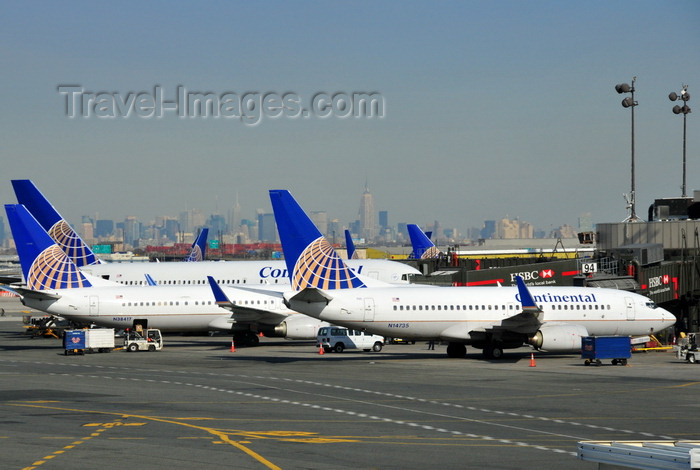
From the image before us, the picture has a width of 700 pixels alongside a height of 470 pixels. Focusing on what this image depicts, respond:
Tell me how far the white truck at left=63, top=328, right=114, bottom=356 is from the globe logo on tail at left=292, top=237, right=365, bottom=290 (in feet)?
53.3

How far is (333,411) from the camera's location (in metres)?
30.8

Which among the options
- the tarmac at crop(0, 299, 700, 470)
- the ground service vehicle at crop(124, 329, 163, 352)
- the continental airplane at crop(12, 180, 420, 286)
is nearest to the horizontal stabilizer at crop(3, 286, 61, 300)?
the ground service vehicle at crop(124, 329, 163, 352)

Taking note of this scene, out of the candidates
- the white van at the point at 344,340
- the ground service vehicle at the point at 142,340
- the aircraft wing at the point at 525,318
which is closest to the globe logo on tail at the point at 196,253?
the ground service vehicle at the point at 142,340

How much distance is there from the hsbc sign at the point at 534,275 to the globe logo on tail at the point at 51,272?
111 feet

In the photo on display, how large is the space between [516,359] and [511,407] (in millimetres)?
22027

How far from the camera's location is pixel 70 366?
5009 centimetres

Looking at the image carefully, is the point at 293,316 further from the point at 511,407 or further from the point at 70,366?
the point at 511,407

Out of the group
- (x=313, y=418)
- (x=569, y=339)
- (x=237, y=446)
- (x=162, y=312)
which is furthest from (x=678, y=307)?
(x=237, y=446)

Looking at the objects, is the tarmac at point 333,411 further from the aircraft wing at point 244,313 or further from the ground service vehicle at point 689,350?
the aircraft wing at point 244,313

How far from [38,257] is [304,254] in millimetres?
21704

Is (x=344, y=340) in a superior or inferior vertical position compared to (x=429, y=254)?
inferior

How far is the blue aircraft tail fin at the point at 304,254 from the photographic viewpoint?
51.5 meters

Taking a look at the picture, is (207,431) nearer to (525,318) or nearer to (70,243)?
(525,318)

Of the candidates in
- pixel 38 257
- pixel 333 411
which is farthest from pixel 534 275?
pixel 333 411
